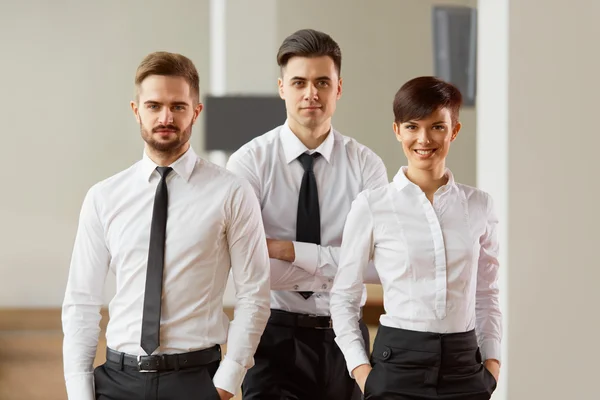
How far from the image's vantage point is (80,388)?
2025mm

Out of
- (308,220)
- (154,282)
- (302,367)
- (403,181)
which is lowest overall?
(302,367)

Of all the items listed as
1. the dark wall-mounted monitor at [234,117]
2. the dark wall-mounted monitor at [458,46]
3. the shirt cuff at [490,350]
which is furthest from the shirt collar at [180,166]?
the dark wall-mounted monitor at [234,117]

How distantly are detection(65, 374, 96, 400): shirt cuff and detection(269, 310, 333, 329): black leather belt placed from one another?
0.57 metres

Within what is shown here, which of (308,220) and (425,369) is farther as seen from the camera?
(308,220)

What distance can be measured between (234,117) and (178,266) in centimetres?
337

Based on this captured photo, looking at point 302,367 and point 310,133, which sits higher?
point 310,133

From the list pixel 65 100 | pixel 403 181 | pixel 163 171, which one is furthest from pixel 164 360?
pixel 65 100

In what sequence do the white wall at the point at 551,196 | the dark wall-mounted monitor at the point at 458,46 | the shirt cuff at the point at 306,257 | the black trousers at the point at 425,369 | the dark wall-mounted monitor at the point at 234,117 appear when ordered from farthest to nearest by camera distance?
the dark wall-mounted monitor at the point at 234,117, the dark wall-mounted monitor at the point at 458,46, the white wall at the point at 551,196, the shirt cuff at the point at 306,257, the black trousers at the point at 425,369

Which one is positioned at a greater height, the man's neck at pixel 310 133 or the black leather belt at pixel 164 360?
the man's neck at pixel 310 133

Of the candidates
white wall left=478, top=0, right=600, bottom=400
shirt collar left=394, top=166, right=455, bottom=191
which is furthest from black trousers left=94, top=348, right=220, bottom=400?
white wall left=478, top=0, right=600, bottom=400

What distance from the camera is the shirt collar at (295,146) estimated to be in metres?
2.41

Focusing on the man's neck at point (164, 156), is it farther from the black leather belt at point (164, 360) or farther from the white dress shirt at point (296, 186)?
the black leather belt at point (164, 360)

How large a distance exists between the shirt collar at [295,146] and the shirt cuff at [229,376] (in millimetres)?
668

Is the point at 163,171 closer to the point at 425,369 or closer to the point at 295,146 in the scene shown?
the point at 295,146
